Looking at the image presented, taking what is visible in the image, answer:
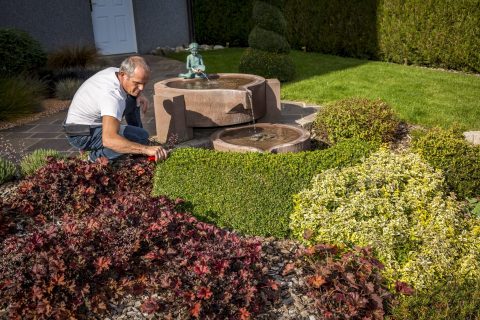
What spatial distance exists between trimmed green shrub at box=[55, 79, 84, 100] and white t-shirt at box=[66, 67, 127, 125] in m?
5.08

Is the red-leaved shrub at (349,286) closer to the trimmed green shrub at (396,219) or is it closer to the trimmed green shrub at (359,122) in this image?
the trimmed green shrub at (396,219)

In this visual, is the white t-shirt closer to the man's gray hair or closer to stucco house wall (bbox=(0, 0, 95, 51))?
the man's gray hair

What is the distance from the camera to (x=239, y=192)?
5.23 m

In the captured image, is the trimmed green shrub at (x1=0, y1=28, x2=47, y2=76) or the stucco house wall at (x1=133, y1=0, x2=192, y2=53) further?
the stucco house wall at (x1=133, y1=0, x2=192, y2=53)

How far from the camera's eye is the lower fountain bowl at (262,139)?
6066 millimetres

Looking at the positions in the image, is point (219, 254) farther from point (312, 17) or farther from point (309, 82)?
point (312, 17)

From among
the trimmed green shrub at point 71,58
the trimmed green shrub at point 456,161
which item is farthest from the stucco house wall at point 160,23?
the trimmed green shrub at point 456,161

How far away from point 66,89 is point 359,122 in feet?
21.4

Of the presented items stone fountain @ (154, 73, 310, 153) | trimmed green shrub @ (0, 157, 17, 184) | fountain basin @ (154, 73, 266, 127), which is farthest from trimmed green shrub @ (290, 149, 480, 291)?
trimmed green shrub @ (0, 157, 17, 184)

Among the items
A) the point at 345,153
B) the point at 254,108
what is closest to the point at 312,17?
the point at 254,108

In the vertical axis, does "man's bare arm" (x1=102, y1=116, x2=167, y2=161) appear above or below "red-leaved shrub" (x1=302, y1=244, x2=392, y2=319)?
above

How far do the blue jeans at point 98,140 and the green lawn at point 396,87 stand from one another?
4.48 metres

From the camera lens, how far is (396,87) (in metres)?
11.1

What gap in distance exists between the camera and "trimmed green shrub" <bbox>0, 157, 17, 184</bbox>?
620cm
